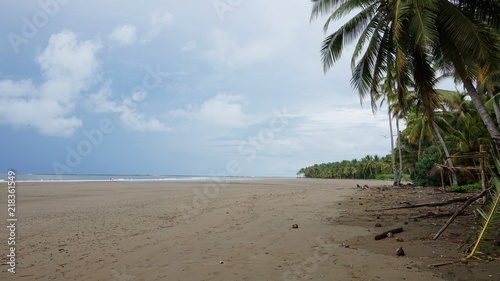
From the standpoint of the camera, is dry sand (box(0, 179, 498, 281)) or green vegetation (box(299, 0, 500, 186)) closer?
dry sand (box(0, 179, 498, 281))

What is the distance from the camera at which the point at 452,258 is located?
5172 millimetres

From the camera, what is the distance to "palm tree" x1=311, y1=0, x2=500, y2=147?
29.8 feet

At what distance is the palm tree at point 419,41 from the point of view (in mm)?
9086

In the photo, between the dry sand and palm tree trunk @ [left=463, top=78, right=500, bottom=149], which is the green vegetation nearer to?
palm tree trunk @ [left=463, top=78, right=500, bottom=149]

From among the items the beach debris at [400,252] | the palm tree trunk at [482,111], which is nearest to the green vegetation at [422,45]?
the palm tree trunk at [482,111]

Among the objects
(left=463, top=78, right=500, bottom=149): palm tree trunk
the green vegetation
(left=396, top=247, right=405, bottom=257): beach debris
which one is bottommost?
(left=396, top=247, right=405, bottom=257): beach debris

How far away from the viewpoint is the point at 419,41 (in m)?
9.21

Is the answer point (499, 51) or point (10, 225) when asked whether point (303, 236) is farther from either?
point (499, 51)

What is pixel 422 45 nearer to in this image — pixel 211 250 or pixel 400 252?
pixel 400 252

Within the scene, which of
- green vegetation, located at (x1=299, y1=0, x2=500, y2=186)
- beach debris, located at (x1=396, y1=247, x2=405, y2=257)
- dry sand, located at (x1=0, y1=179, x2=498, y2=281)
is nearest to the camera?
dry sand, located at (x1=0, y1=179, x2=498, y2=281)

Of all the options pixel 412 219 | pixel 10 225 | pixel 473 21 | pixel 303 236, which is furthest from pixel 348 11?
pixel 10 225

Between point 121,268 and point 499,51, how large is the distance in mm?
11826

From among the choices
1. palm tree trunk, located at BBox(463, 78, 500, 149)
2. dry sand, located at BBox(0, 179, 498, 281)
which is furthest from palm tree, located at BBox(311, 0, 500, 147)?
dry sand, located at BBox(0, 179, 498, 281)

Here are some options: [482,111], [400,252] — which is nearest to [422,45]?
[482,111]
